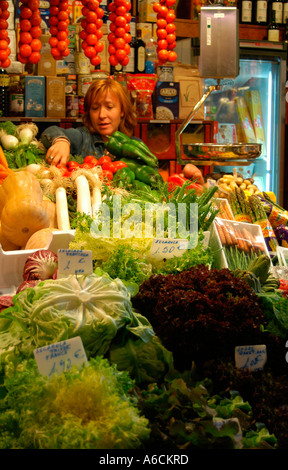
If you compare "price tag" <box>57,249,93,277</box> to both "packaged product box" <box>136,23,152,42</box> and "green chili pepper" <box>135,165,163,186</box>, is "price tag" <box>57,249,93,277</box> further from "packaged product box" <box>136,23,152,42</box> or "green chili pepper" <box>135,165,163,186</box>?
"packaged product box" <box>136,23,152,42</box>

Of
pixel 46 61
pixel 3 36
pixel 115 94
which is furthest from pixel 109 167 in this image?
pixel 46 61

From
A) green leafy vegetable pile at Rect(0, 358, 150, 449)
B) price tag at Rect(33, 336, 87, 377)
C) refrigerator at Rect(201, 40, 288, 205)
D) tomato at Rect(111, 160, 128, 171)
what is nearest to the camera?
green leafy vegetable pile at Rect(0, 358, 150, 449)

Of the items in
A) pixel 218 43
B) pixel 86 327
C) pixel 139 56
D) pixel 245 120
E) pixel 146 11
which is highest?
pixel 146 11

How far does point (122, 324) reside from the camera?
1475 mm

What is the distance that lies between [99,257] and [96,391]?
2.92ft

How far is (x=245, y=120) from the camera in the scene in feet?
23.4

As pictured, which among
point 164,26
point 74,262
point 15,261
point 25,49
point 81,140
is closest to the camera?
point 74,262

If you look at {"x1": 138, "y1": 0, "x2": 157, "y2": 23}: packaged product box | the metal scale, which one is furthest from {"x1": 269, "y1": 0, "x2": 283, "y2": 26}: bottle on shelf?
the metal scale

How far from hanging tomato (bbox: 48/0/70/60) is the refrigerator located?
2581 mm

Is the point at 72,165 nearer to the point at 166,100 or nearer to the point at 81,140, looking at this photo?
the point at 81,140

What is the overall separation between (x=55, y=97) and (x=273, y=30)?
10.4 feet

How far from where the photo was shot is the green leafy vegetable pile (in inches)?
43.7
